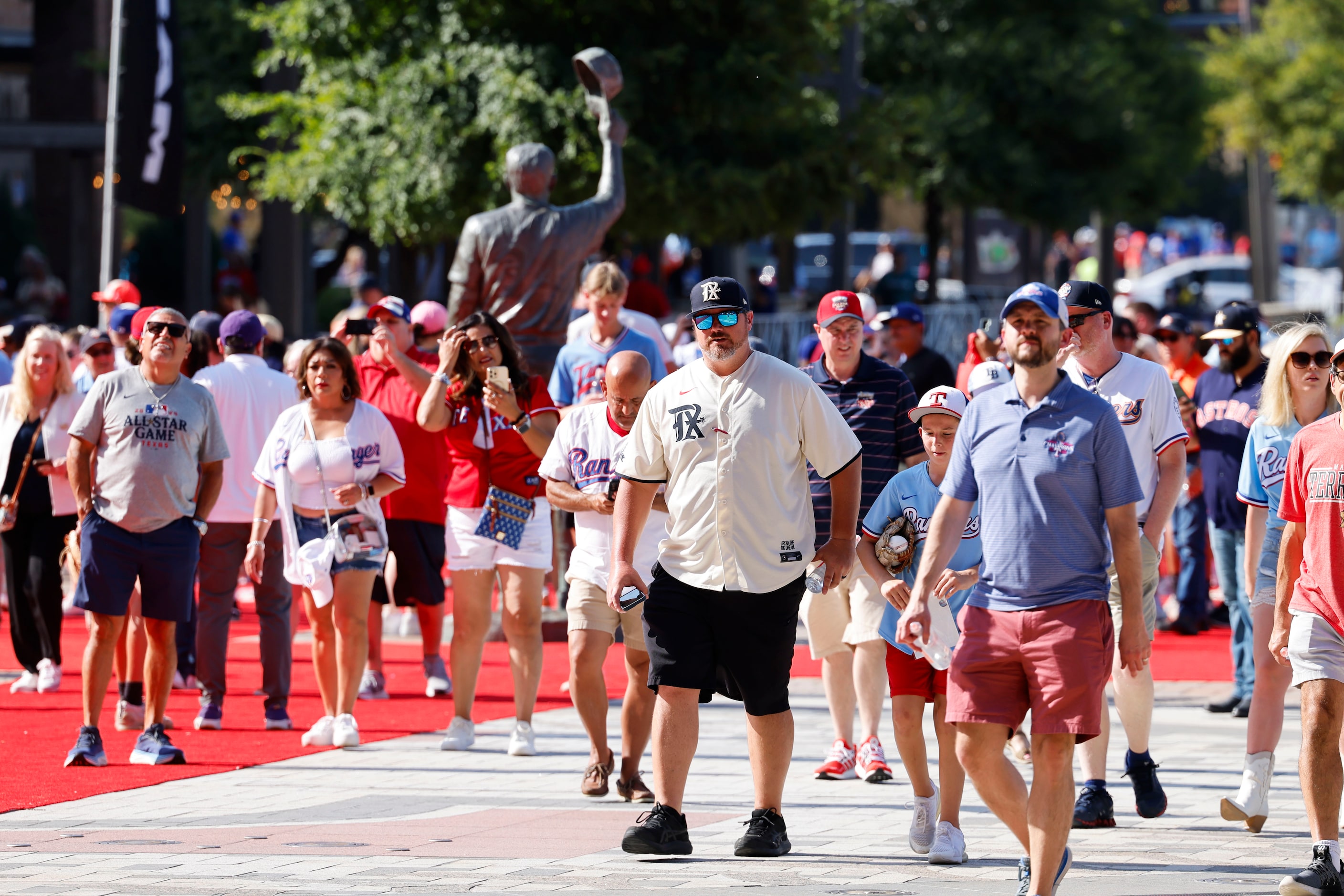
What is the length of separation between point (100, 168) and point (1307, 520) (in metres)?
32.8

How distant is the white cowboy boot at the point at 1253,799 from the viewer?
730cm

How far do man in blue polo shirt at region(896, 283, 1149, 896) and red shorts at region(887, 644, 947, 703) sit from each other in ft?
4.06

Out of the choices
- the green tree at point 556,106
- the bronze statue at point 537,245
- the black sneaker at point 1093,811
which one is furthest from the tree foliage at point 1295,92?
the black sneaker at point 1093,811

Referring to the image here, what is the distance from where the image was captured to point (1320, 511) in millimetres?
6496

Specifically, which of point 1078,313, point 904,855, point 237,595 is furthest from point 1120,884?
point 237,595

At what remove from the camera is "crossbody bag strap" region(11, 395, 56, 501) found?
11.0 meters

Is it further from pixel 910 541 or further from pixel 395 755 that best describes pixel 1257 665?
pixel 395 755

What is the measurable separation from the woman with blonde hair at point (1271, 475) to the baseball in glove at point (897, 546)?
1.46 m

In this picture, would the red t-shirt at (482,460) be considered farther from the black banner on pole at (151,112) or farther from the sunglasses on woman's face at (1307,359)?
the black banner on pole at (151,112)

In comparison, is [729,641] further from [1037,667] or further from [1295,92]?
[1295,92]

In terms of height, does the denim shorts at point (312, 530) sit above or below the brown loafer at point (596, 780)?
above

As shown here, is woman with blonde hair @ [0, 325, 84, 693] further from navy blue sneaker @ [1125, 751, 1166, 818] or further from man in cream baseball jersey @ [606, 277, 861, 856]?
navy blue sneaker @ [1125, 751, 1166, 818]

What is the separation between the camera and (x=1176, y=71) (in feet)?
116

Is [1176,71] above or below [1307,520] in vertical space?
above
